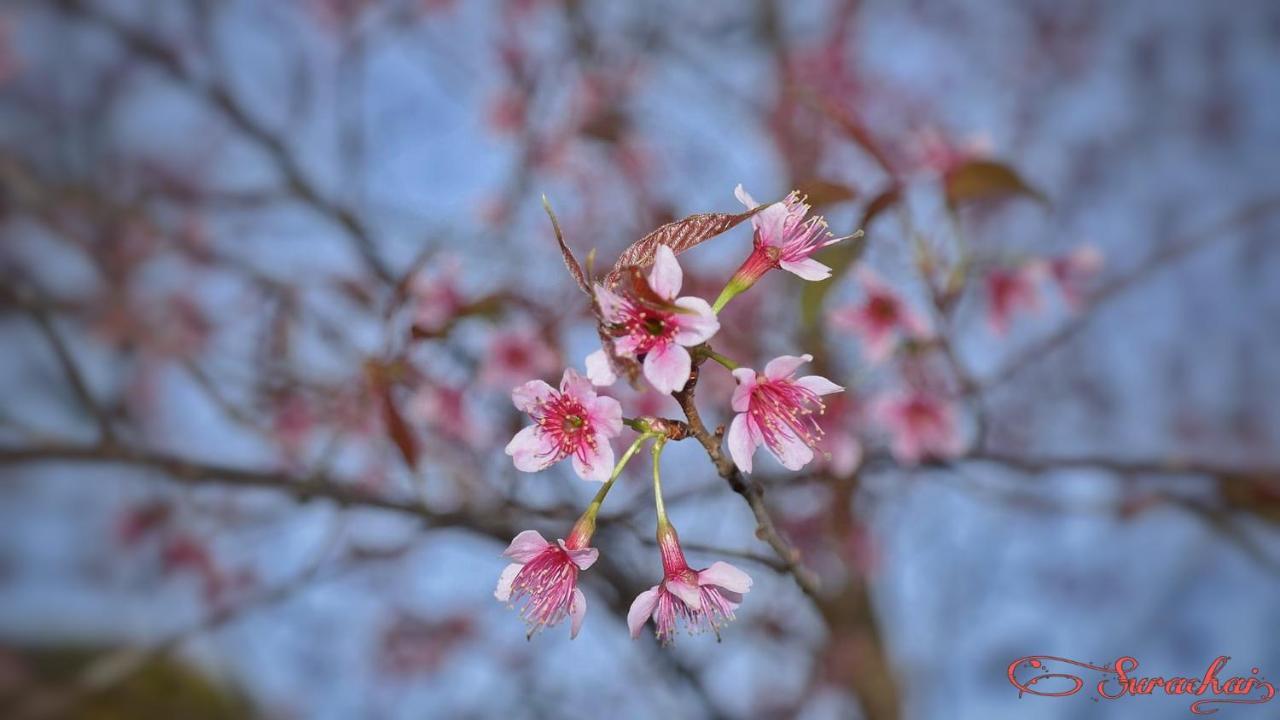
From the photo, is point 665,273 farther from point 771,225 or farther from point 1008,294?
point 1008,294

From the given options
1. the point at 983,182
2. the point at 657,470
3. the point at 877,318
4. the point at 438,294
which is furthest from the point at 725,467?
the point at 438,294

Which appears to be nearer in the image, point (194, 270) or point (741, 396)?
point (741, 396)

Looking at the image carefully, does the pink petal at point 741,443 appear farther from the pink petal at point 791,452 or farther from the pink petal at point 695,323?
the pink petal at point 695,323

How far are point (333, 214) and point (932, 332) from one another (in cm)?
163

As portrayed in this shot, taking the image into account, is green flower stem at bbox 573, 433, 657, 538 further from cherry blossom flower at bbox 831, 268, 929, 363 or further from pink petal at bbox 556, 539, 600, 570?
cherry blossom flower at bbox 831, 268, 929, 363

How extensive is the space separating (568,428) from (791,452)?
0.25 meters

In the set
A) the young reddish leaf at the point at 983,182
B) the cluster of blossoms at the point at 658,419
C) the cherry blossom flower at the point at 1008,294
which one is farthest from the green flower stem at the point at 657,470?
the cherry blossom flower at the point at 1008,294

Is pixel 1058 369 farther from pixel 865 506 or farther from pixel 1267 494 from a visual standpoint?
pixel 1267 494

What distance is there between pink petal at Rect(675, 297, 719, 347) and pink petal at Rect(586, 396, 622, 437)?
121 millimetres

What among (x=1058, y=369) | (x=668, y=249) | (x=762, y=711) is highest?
(x=1058, y=369)

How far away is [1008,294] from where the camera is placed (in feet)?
5.79

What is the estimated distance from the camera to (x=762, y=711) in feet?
10.1

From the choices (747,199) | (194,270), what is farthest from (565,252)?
(194,270)

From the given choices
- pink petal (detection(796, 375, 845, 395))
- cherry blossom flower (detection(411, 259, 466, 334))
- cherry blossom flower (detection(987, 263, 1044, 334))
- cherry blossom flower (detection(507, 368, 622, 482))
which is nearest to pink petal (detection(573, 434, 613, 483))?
cherry blossom flower (detection(507, 368, 622, 482))
